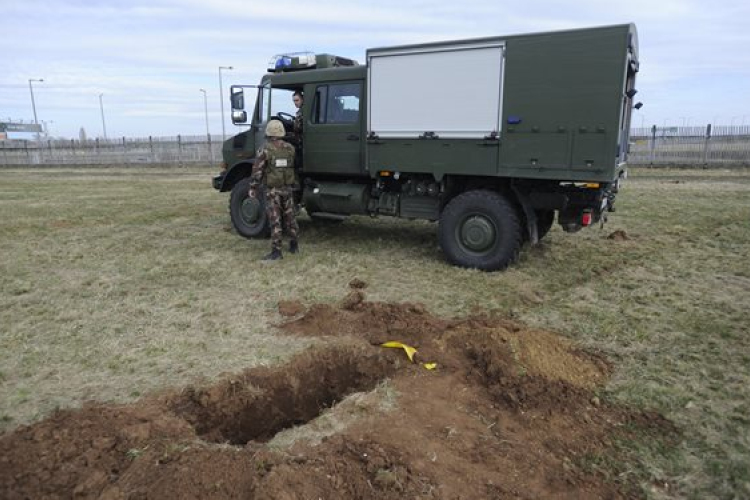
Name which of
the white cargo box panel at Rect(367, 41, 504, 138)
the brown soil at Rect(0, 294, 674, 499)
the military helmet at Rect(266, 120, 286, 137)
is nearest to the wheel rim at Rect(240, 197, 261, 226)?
the military helmet at Rect(266, 120, 286, 137)

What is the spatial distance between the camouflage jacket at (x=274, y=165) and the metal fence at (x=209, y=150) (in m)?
21.6

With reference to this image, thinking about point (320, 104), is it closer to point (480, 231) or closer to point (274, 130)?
point (274, 130)

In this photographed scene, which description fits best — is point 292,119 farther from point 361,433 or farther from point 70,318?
point 361,433

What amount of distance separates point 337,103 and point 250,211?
7.39 ft

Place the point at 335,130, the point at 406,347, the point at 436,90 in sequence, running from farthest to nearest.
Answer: the point at 335,130 → the point at 436,90 → the point at 406,347

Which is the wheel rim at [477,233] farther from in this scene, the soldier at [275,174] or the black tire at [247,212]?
the black tire at [247,212]

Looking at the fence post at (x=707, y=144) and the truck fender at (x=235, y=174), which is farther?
the fence post at (x=707, y=144)

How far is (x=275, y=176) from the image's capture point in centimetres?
739

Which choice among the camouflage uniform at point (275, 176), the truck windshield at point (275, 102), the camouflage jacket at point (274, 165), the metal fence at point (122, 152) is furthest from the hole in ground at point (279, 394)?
the metal fence at point (122, 152)

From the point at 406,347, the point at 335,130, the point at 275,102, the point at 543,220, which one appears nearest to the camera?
the point at 406,347

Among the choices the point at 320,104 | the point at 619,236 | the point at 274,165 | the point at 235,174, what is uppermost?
the point at 320,104

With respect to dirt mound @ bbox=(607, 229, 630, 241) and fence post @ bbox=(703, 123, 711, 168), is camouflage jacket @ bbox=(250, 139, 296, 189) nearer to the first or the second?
dirt mound @ bbox=(607, 229, 630, 241)

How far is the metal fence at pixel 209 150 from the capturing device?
23438mm

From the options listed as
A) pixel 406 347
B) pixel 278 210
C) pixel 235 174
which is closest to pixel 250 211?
pixel 235 174
